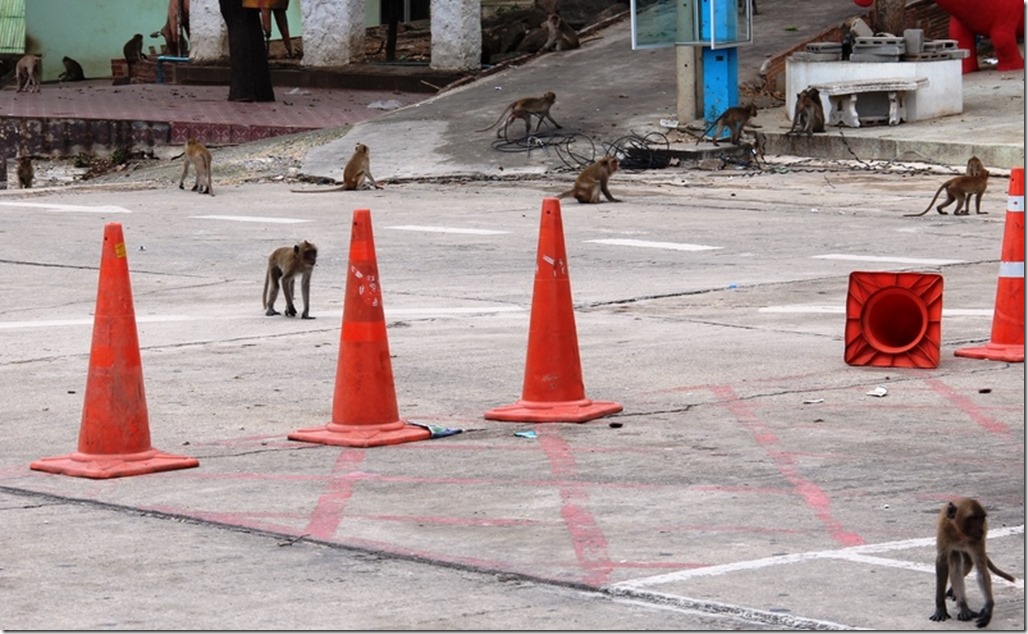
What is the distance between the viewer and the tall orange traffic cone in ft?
32.4

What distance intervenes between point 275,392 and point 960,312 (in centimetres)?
473

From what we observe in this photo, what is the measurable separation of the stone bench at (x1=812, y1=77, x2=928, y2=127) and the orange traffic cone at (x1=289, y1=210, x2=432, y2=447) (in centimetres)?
1563

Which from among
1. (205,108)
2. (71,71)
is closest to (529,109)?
(205,108)

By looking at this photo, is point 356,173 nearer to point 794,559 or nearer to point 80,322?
point 80,322

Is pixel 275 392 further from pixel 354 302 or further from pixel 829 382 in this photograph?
pixel 829 382

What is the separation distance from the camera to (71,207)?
20.6 meters

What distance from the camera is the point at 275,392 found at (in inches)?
373

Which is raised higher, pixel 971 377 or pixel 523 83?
pixel 523 83

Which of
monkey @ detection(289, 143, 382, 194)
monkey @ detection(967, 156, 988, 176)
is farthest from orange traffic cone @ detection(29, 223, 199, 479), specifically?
monkey @ detection(289, 143, 382, 194)

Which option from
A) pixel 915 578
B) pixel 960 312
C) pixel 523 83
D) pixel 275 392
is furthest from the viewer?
pixel 523 83

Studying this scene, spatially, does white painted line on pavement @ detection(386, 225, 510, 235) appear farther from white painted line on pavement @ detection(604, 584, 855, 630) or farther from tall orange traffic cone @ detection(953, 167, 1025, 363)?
white painted line on pavement @ detection(604, 584, 855, 630)

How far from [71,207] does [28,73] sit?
1443cm

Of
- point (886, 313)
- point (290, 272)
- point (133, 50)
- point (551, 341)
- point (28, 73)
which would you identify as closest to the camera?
point (551, 341)

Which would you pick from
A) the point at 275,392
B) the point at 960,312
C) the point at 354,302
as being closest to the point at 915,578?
the point at 354,302
